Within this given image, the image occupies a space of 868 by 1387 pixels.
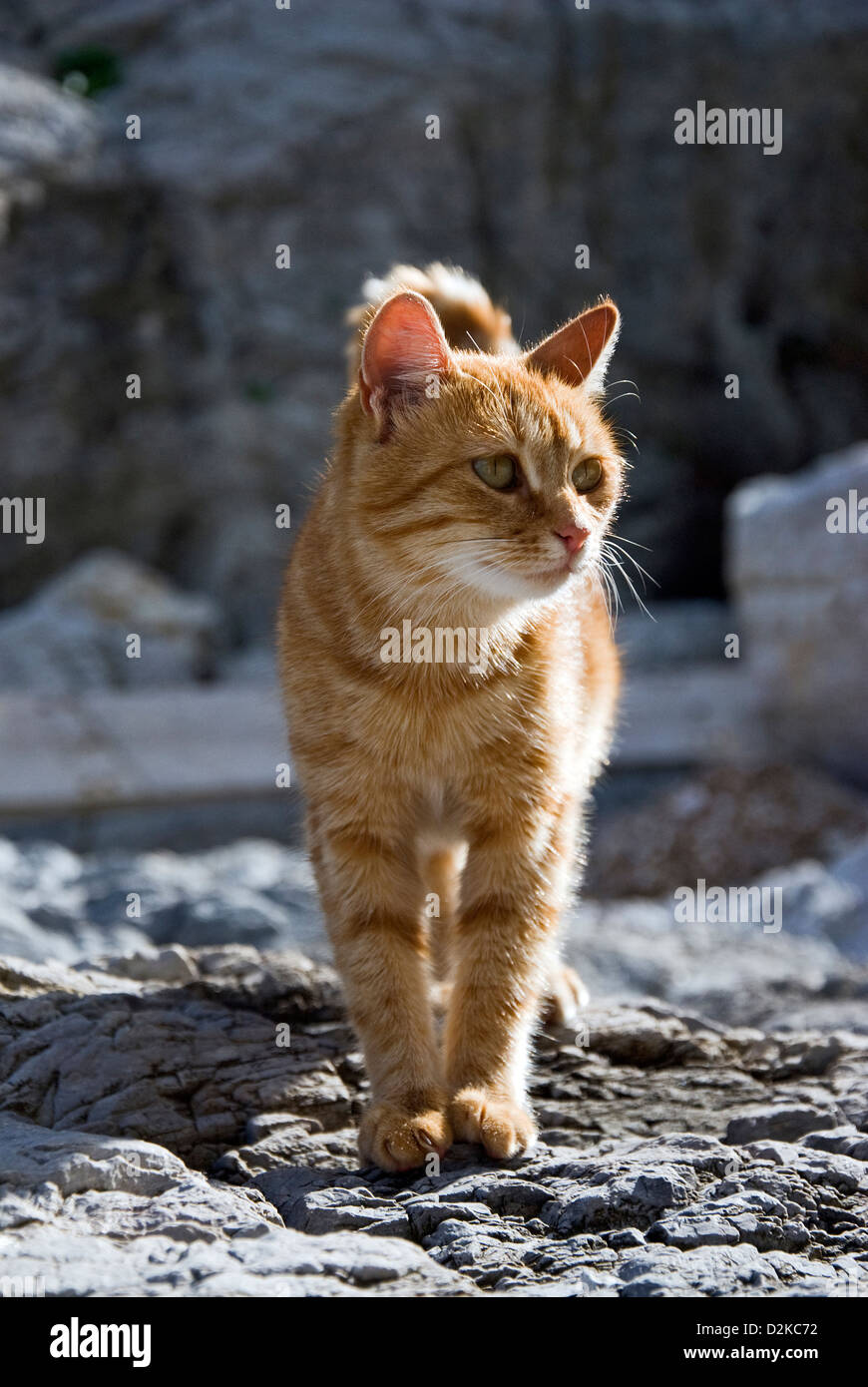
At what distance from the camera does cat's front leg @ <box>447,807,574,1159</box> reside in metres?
3.02

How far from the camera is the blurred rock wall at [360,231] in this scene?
1259 cm

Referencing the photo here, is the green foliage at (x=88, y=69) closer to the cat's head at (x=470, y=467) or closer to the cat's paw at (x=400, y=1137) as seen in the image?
the cat's head at (x=470, y=467)

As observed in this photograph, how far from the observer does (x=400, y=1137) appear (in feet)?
8.97

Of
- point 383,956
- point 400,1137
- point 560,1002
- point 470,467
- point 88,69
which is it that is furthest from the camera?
point 88,69

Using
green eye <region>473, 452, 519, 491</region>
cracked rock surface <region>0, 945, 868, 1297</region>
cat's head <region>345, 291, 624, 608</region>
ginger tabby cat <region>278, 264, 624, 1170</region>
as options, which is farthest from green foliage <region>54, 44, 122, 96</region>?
green eye <region>473, 452, 519, 491</region>

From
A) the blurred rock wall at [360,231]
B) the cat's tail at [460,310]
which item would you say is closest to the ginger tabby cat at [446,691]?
the cat's tail at [460,310]

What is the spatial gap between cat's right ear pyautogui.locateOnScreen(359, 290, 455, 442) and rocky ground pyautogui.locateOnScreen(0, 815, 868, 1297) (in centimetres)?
149

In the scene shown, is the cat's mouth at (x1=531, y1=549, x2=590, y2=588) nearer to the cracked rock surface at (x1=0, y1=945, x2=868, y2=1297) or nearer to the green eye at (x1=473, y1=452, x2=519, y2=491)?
the green eye at (x1=473, y1=452, x2=519, y2=491)

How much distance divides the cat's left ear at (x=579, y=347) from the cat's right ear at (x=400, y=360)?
0.34 m

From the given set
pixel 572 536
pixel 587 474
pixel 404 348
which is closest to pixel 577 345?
pixel 587 474

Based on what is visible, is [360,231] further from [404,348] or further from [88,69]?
[404,348]

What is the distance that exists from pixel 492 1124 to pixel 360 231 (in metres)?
11.9

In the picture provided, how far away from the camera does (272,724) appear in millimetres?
9188

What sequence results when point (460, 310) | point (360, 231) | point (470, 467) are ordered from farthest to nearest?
point (360, 231), point (460, 310), point (470, 467)
